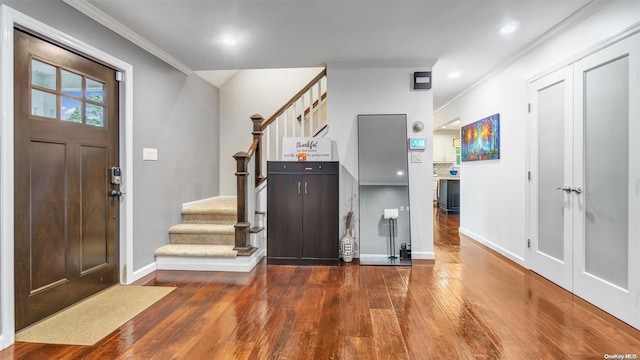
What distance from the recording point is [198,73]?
4621 millimetres

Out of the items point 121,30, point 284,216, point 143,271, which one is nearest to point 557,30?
point 284,216

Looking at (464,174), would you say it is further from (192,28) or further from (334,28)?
(192,28)

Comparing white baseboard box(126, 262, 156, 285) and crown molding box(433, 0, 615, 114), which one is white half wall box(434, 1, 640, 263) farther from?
white baseboard box(126, 262, 156, 285)

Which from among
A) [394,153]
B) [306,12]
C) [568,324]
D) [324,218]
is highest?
[306,12]

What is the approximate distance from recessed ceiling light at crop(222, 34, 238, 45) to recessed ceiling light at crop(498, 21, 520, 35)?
2.70m

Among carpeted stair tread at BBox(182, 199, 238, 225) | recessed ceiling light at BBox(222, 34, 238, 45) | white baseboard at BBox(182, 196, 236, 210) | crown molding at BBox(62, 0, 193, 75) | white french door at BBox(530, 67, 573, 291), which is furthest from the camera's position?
white baseboard at BBox(182, 196, 236, 210)

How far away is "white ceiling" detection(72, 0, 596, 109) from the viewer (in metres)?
2.56

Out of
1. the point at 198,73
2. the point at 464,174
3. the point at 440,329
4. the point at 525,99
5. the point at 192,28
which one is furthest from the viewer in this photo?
the point at 464,174

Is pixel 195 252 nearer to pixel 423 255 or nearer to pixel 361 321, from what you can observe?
pixel 361 321

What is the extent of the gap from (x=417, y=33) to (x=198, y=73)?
3.23 metres

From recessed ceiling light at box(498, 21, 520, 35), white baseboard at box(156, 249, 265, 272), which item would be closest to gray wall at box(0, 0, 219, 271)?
white baseboard at box(156, 249, 265, 272)

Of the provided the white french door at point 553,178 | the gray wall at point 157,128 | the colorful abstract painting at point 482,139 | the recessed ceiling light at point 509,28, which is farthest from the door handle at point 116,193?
the colorful abstract painting at point 482,139

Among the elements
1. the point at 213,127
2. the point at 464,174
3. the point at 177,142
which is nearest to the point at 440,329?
the point at 177,142

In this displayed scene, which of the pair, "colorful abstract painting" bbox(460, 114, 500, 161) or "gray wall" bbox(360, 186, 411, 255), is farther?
"colorful abstract painting" bbox(460, 114, 500, 161)
